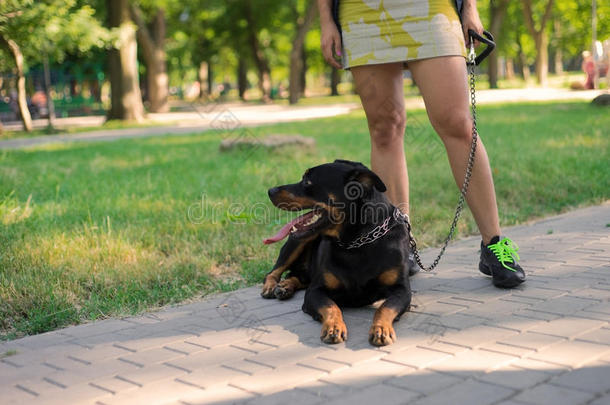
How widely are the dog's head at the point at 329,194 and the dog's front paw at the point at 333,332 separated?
598 mm

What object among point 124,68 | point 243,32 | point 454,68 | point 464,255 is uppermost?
point 243,32

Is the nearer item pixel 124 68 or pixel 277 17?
pixel 124 68

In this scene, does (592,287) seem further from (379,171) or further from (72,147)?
(72,147)

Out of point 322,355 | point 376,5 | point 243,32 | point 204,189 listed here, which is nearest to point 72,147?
point 204,189

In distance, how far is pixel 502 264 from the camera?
168 inches

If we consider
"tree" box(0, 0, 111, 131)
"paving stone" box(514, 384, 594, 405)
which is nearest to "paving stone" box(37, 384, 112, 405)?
"paving stone" box(514, 384, 594, 405)

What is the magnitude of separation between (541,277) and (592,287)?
0.39 metres

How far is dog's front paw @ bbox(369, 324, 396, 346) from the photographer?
131 inches

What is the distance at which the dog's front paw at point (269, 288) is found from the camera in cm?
450

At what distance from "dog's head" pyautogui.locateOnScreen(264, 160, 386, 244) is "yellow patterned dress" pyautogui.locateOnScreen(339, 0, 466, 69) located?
2.64ft

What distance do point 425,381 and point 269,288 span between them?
186 cm

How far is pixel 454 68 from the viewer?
13.9ft

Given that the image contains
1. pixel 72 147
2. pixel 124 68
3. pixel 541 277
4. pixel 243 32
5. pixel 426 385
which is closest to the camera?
pixel 426 385

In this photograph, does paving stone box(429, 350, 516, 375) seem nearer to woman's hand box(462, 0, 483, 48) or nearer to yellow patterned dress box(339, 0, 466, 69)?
yellow patterned dress box(339, 0, 466, 69)
